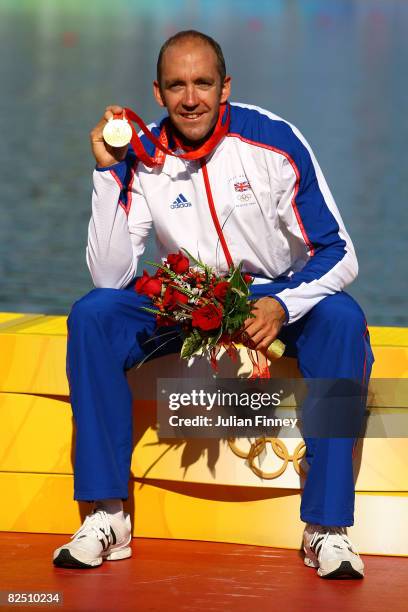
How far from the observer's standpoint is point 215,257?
4.45 metres

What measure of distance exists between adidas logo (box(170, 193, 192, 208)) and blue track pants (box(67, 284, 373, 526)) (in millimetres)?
437

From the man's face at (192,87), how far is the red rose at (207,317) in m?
0.77

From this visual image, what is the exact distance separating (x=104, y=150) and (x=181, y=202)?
34 cm

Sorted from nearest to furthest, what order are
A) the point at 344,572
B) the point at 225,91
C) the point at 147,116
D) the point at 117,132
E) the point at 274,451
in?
the point at 344,572, the point at 117,132, the point at 274,451, the point at 225,91, the point at 147,116

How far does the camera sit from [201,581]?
13.1 ft

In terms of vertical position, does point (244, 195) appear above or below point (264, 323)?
above

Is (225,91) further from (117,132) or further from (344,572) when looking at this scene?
(344,572)

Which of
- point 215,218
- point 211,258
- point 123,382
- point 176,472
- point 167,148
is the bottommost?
point 176,472

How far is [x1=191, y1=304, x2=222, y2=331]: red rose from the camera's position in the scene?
12.9 feet

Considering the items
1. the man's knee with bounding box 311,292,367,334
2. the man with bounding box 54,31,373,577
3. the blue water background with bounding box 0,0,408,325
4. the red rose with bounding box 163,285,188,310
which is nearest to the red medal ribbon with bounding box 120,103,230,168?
the man with bounding box 54,31,373,577

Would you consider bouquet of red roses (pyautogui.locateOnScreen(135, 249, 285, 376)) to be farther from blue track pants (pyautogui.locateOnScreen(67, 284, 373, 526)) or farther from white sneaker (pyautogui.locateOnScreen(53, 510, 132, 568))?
white sneaker (pyautogui.locateOnScreen(53, 510, 132, 568))

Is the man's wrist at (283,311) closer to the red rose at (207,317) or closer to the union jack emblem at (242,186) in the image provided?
the red rose at (207,317)

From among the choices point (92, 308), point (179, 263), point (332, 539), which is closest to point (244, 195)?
point (179, 263)

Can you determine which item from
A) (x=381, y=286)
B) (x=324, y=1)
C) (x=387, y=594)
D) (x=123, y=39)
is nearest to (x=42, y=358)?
(x=387, y=594)
